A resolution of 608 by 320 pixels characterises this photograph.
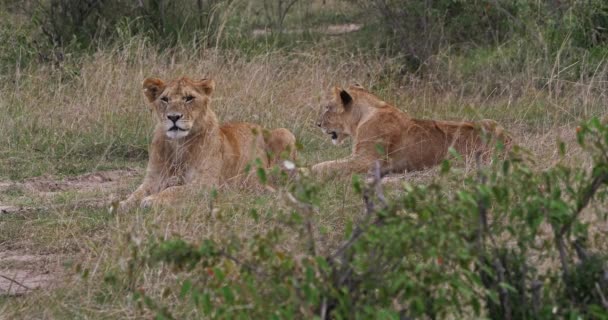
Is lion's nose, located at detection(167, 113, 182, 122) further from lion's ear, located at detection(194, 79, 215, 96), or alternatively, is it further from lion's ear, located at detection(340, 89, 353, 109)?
lion's ear, located at detection(340, 89, 353, 109)

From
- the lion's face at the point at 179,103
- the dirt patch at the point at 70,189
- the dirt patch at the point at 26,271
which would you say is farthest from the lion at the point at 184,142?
the dirt patch at the point at 26,271

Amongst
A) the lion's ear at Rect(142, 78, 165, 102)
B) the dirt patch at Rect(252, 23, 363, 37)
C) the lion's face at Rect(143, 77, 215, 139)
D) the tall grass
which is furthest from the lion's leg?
the dirt patch at Rect(252, 23, 363, 37)

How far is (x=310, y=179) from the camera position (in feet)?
11.4

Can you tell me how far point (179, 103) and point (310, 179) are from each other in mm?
3342

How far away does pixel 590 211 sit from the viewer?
4309 mm

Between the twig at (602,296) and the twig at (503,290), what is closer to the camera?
the twig at (602,296)

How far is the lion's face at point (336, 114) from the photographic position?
775cm

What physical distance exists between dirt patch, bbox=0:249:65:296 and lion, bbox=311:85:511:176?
230 centimetres

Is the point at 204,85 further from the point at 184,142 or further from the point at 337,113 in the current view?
the point at 337,113

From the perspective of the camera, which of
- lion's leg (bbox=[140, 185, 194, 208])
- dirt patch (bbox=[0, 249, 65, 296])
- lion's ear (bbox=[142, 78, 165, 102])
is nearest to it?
dirt patch (bbox=[0, 249, 65, 296])

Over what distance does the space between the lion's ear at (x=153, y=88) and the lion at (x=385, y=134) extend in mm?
1088

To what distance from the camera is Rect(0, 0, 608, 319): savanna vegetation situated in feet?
10.9

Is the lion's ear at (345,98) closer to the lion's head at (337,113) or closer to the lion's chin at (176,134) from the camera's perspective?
the lion's head at (337,113)

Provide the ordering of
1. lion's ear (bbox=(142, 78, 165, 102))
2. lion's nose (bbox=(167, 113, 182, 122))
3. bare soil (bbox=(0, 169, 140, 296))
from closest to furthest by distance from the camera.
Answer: bare soil (bbox=(0, 169, 140, 296))
lion's nose (bbox=(167, 113, 182, 122))
lion's ear (bbox=(142, 78, 165, 102))
